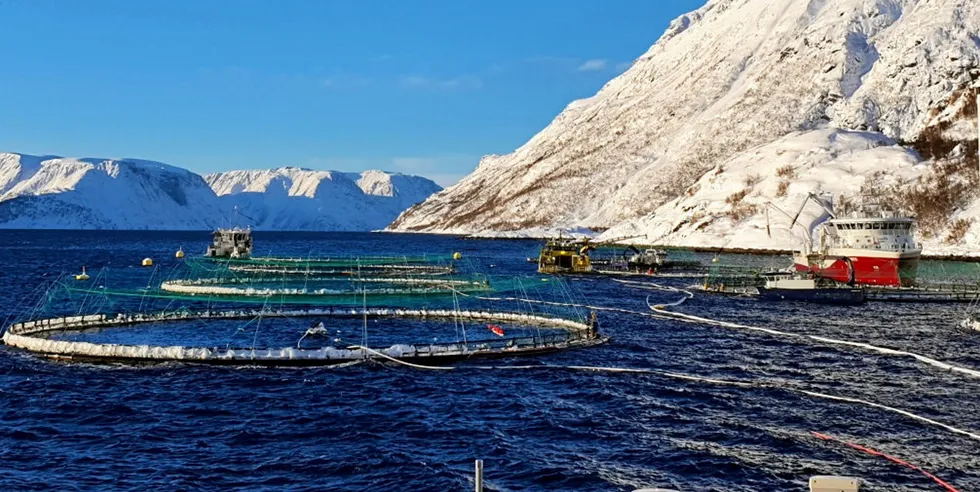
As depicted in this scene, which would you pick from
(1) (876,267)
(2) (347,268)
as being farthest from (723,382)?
(2) (347,268)

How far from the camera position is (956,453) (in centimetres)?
3838

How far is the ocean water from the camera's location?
35438mm

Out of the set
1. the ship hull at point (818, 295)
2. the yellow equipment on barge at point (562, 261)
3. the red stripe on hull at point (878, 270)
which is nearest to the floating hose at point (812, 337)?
the ship hull at point (818, 295)

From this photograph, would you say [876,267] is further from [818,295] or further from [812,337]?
[812,337]

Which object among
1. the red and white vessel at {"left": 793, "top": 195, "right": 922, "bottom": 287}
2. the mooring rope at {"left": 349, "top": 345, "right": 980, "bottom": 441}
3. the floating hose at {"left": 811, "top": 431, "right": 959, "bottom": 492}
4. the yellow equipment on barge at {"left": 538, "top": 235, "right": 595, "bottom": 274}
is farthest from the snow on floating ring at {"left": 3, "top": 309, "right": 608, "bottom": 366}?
the yellow equipment on barge at {"left": 538, "top": 235, "right": 595, "bottom": 274}

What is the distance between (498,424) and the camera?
4356cm

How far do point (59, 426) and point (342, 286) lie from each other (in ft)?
269

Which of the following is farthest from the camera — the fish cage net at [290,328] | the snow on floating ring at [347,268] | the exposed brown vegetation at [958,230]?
the exposed brown vegetation at [958,230]

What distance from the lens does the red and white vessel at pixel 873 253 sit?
125 meters

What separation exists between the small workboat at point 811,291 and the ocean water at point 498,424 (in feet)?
115

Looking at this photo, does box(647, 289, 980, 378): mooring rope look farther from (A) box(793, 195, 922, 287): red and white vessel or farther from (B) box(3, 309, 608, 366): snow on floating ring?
(A) box(793, 195, 922, 287): red and white vessel

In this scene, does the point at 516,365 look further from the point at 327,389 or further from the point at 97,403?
the point at 97,403

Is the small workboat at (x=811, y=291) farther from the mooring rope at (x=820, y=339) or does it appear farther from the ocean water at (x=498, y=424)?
the ocean water at (x=498, y=424)

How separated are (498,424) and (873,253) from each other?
98.6m
